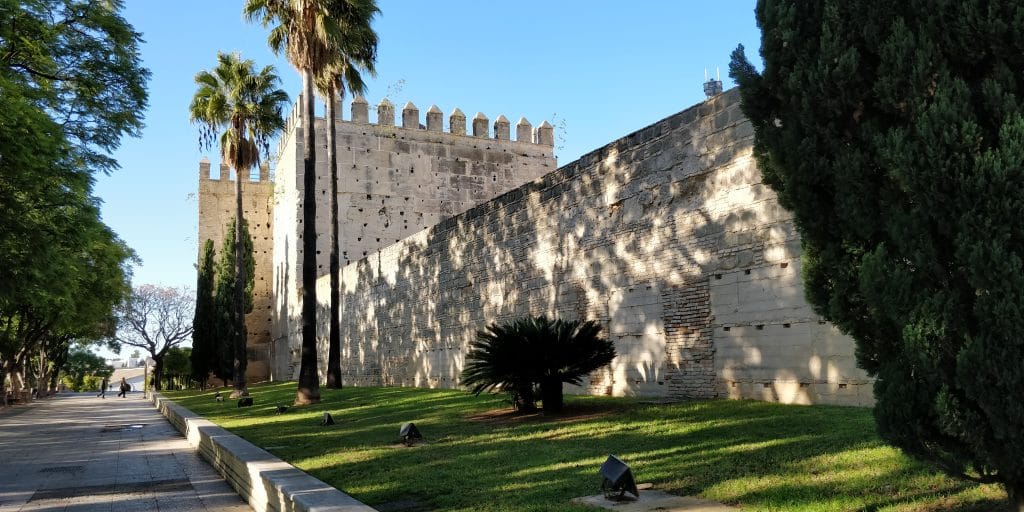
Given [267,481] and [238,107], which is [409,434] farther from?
[238,107]

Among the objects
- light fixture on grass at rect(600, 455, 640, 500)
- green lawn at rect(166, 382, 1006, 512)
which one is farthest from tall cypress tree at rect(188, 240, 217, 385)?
light fixture on grass at rect(600, 455, 640, 500)

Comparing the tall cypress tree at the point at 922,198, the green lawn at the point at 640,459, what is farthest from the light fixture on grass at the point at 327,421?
the tall cypress tree at the point at 922,198

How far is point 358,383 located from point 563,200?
15.9 m

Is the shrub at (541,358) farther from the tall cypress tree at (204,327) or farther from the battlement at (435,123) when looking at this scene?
the tall cypress tree at (204,327)

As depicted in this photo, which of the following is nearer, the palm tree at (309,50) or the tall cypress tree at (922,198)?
the tall cypress tree at (922,198)

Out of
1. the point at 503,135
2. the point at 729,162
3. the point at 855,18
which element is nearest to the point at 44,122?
the point at 729,162

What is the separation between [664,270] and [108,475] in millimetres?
8456

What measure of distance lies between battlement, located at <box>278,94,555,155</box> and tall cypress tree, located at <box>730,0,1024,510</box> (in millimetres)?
30992

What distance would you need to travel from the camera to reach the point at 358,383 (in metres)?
28.0

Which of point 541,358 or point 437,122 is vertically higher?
point 437,122

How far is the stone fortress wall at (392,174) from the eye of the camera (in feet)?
113

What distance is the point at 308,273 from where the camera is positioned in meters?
19.0

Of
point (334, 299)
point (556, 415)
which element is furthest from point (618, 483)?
point (334, 299)

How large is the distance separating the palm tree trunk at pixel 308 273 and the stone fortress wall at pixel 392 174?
12945 millimetres
